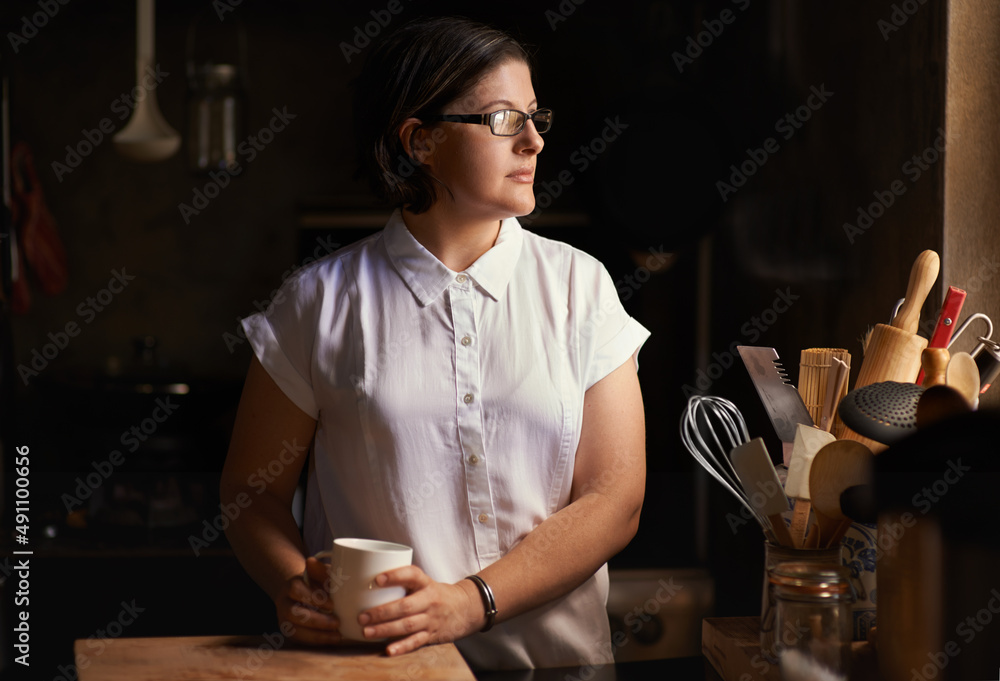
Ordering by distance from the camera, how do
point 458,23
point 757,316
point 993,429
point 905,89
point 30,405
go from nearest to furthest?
point 993,429, point 458,23, point 905,89, point 757,316, point 30,405

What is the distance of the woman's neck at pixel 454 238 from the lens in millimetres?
1178

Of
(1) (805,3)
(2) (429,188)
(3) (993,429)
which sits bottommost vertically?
(3) (993,429)

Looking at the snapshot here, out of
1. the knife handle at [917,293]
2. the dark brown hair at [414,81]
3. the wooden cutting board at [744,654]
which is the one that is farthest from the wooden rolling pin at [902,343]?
the dark brown hair at [414,81]

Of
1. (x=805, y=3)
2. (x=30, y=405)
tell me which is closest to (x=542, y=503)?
(x=805, y=3)

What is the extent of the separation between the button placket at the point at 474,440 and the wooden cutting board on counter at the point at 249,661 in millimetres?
232

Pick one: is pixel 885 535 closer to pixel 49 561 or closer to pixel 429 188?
pixel 429 188

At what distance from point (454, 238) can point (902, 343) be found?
529mm

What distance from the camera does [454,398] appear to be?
112cm

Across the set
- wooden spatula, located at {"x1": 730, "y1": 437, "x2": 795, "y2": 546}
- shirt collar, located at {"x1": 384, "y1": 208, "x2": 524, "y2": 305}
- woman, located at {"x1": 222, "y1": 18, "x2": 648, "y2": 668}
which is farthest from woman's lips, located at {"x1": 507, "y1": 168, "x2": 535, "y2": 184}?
wooden spatula, located at {"x1": 730, "y1": 437, "x2": 795, "y2": 546}

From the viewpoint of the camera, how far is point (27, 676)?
1.88 metres

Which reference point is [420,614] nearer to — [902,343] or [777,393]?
[777,393]

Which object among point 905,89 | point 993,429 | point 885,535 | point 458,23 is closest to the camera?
point 993,429

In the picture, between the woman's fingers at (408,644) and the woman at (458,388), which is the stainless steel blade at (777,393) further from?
the woman's fingers at (408,644)

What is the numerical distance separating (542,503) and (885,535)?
43 cm
